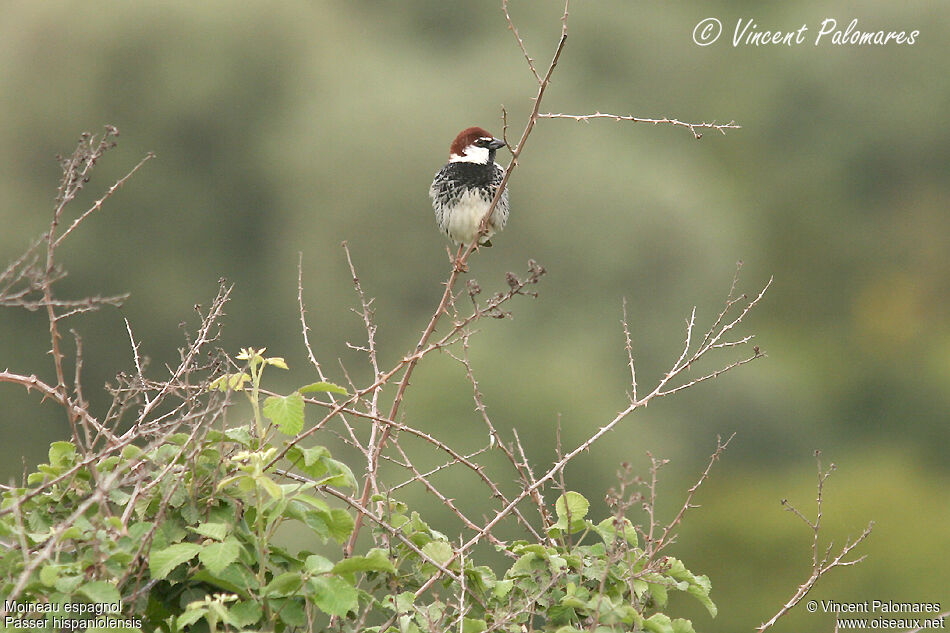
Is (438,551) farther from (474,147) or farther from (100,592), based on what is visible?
(474,147)

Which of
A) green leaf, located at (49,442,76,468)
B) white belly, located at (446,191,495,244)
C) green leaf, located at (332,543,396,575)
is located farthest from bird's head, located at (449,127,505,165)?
green leaf, located at (332,543,396,575)

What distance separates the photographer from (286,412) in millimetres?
2111

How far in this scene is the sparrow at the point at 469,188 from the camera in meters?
5.63

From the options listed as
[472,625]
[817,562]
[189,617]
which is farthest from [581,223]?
[189,617]

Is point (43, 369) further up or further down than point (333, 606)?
further up

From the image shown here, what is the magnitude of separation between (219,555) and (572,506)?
2.36 ft

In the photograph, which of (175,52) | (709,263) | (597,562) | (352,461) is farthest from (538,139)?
(597,562)

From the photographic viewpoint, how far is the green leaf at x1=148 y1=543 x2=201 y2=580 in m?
1.92

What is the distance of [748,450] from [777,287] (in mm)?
7149

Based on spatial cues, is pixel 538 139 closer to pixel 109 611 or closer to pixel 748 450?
pixel 748 450

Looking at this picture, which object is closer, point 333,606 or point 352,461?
point 333,606

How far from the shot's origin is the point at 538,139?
22875 millimetres

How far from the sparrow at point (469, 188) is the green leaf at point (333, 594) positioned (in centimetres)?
358

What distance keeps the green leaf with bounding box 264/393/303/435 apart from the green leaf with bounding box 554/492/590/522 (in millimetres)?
520
